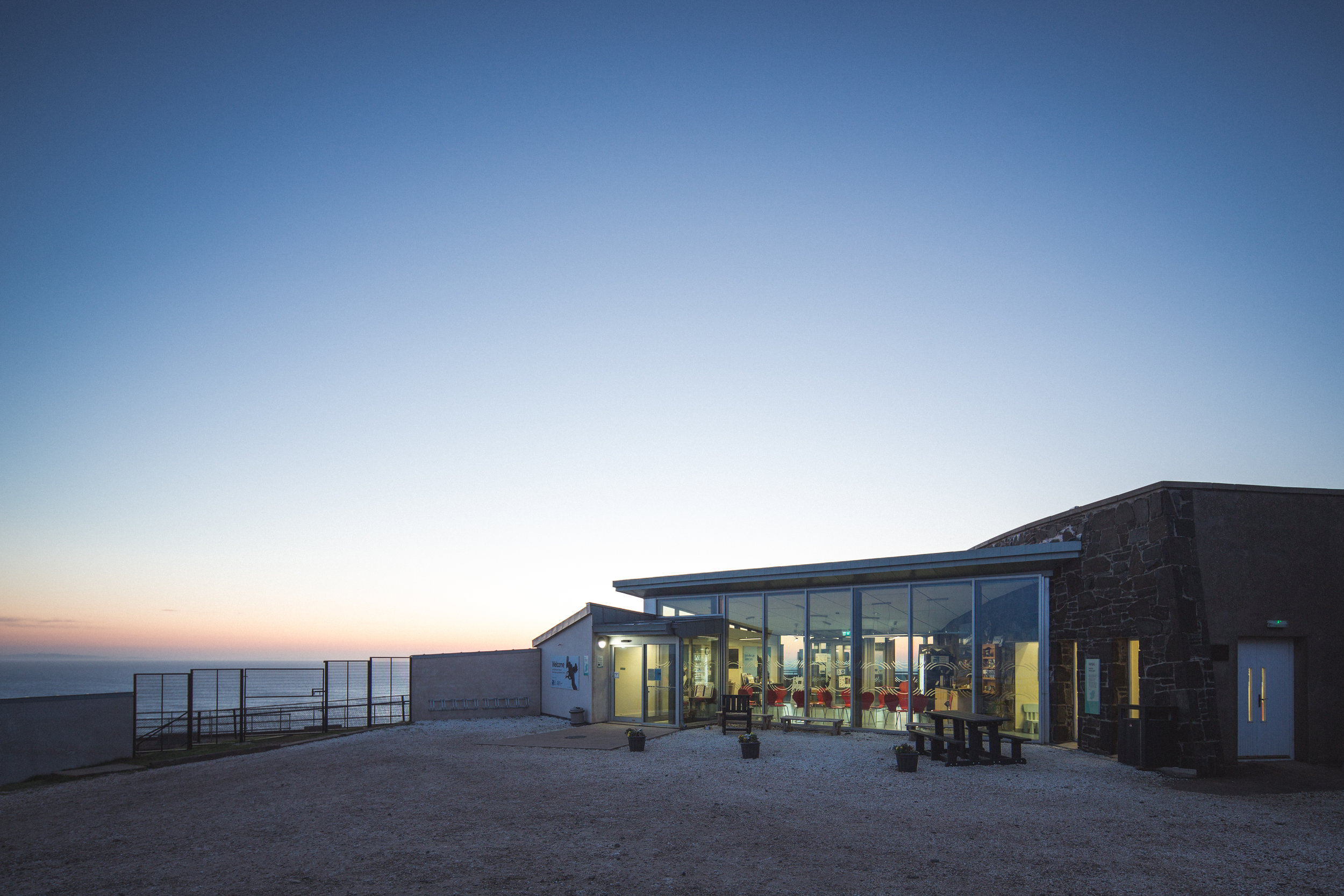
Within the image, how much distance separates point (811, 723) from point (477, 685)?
981 cm

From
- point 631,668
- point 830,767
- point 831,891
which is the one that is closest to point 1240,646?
point 830,767

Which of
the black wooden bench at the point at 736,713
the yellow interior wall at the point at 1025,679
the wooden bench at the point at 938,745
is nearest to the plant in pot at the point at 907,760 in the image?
the wooden bench at the point at 938,745

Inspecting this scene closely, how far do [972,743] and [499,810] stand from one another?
7630 mm

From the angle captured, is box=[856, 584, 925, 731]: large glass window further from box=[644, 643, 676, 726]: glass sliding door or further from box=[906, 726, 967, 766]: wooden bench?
box=[644, 643, 676, 726]: glass sliding door

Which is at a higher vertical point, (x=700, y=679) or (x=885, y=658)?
(x=885, y=658)

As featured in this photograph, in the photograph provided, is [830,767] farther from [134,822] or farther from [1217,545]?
[134,822]

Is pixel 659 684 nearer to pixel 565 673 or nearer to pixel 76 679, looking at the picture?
pixel 565 673

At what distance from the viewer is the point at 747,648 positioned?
19578mm

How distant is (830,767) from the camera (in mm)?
12938

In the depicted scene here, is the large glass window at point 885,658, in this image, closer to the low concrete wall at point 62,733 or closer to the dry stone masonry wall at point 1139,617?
the dry stone masonry wall at point 1139,617

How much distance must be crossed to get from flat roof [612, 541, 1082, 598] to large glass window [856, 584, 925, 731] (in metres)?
0.43

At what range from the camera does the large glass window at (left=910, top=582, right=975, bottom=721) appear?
1630cm

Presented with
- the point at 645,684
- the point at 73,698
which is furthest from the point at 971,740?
the point at 73,698

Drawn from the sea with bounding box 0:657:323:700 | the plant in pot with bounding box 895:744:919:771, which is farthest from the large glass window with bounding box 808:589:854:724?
the sea with bounding box 0:657:323:700
